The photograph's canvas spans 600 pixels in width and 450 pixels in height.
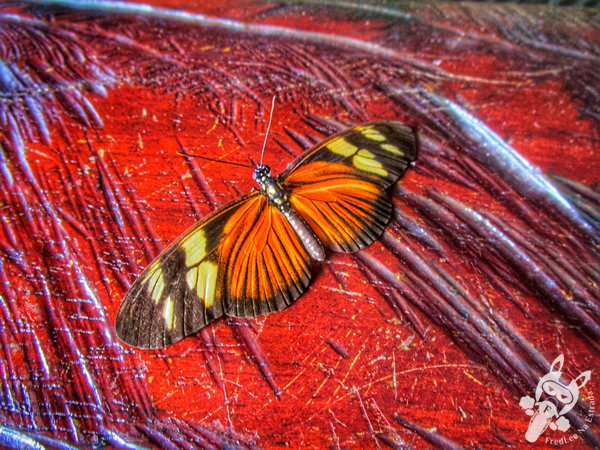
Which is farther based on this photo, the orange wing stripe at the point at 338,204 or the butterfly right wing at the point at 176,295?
the orange wing stripe at the point at 338,204

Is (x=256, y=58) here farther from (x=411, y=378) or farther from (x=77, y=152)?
(x=411, y=378)

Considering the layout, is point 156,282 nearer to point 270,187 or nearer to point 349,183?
point 270,187

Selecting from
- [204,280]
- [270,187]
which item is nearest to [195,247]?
[204,280]

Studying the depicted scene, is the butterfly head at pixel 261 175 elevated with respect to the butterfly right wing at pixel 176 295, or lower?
elevated

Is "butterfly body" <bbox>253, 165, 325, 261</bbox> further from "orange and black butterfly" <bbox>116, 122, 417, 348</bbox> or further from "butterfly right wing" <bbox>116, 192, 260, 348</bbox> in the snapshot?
"butterfly right wing" <bbox>116, 192, 260, 348</bbox>

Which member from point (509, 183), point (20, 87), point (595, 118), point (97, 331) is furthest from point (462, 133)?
point (20, 87)
